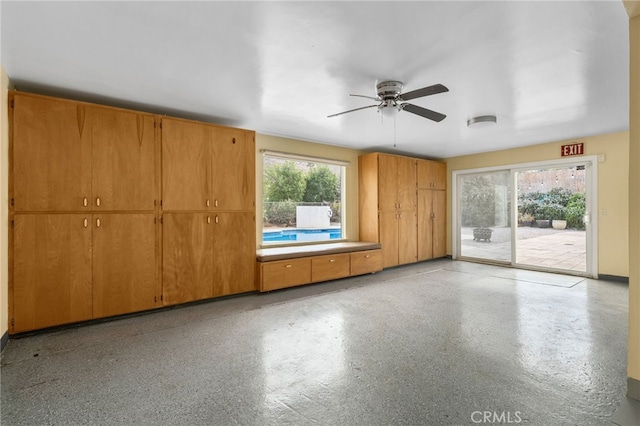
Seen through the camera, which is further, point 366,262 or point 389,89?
point 366,262

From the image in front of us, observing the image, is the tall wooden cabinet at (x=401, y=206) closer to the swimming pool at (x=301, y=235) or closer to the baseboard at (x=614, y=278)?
the swimming pool at (x=301, y=235)

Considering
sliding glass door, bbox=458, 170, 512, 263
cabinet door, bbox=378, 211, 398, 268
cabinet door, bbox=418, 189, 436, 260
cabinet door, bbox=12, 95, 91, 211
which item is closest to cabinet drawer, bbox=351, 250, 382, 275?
cabinet door, bbox=378, 211, 398, 268

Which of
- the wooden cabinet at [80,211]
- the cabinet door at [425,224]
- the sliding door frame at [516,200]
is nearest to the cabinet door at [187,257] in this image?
the wooden cabinet at [80,211]

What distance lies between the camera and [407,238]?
639cm

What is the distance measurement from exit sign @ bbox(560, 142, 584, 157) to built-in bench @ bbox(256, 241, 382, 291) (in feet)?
12.7

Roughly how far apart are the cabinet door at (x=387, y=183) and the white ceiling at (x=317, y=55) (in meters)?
2.04

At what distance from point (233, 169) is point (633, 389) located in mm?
4355

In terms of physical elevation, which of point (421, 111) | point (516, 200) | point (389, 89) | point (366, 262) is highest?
point (389, 89)

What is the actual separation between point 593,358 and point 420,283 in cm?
257

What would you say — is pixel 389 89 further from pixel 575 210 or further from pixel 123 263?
pixel 575 210

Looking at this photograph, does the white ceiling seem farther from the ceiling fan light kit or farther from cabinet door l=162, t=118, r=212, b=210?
cabinet door l=162, t=118, r=212, b=210

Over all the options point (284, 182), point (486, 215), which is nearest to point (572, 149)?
point (486, 215)

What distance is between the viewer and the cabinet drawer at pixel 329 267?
478 cm

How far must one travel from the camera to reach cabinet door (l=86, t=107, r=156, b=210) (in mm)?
3162
